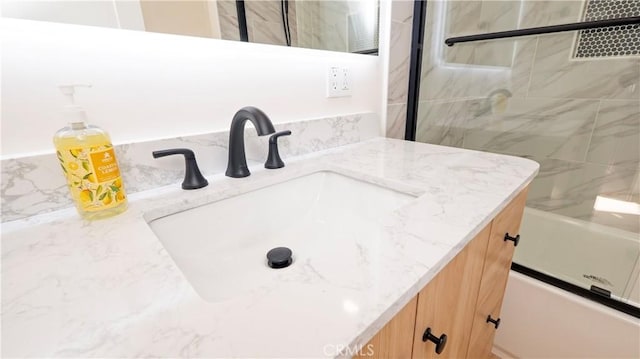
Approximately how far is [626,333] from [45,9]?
1.62 meters

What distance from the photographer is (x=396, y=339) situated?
0.32 meters

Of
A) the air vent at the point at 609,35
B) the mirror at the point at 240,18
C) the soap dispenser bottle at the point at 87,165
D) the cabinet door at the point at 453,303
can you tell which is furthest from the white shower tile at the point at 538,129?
the soap dispenser bottle at the point at 87,165

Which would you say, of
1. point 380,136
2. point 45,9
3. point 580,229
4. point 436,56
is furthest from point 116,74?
point 580,229

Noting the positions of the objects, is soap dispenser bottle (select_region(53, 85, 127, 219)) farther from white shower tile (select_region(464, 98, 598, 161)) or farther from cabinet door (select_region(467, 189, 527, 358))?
white shower tile (select_region(464, 98, 598, 161))

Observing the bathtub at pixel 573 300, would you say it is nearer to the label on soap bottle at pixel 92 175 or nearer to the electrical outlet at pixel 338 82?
the electrical outlet at pixel 338 82

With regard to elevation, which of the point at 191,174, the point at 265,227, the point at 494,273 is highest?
the point at 191,174

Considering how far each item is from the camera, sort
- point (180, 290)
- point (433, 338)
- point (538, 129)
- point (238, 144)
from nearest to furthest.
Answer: point (180, 290) → point (433, 338) → point (238, 144) → point (538, 129)

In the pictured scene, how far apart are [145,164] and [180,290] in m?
0.37

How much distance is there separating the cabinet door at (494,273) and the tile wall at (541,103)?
611 mm

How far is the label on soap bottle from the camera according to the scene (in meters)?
0.42

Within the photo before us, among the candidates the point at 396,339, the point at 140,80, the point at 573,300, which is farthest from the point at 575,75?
the point at 140,80

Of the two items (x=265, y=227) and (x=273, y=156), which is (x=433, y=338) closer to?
(x=265, y=227)

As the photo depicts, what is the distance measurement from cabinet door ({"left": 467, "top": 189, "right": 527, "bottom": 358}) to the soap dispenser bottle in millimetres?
700

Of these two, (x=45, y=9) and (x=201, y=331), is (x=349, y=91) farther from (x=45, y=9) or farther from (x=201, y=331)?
(x=201, y=331)
